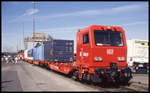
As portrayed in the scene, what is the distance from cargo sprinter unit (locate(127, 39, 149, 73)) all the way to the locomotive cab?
25.7 ft

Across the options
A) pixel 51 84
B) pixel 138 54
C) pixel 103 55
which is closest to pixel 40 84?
pixel 51 84

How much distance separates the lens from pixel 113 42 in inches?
419

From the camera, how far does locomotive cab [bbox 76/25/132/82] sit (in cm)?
991

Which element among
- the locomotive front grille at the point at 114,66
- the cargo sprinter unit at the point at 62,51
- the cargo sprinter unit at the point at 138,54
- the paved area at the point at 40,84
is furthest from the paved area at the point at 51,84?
the cargo sprinter unit at the point at 138,54

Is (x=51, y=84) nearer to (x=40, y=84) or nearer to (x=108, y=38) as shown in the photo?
(x=40, y=84)

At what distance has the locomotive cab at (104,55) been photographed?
991 cm

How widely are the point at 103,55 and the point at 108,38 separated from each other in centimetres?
98

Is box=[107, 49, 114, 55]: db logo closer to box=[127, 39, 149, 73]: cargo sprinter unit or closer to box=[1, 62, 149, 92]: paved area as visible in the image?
box=[1, 62, 149, 92]: paved area

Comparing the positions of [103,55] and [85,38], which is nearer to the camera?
[103,55]

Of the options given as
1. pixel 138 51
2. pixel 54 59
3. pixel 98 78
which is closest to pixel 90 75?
pixel 98 78

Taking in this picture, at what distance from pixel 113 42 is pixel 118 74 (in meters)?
1.70

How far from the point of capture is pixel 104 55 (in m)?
10.3

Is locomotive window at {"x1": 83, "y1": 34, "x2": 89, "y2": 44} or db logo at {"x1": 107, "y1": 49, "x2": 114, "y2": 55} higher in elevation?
locomotive window at {"x1": 83, "y1": 34, "x2": 89, "y2": 44}

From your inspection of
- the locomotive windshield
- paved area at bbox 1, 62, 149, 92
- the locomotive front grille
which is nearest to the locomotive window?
the locomotive windshield
